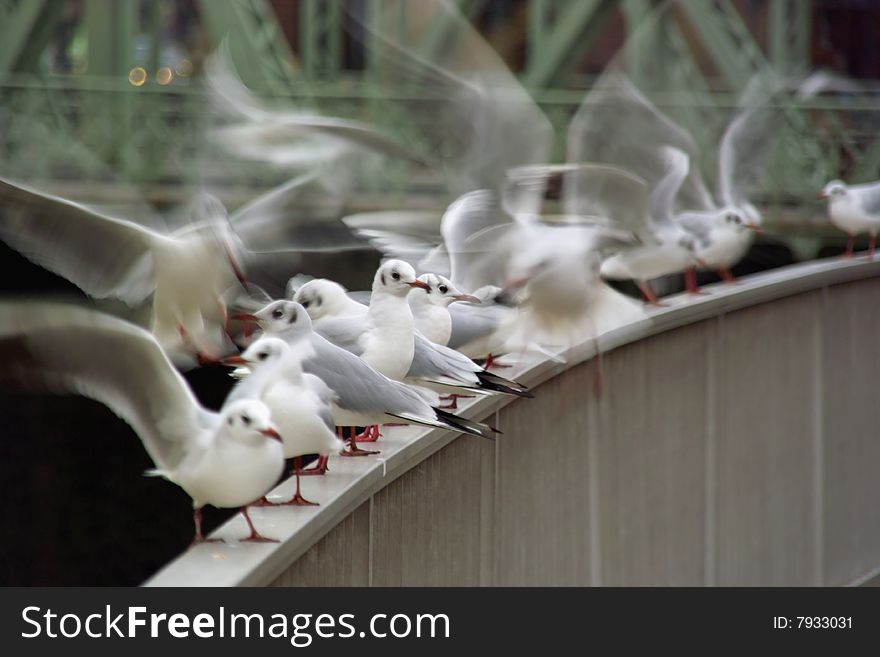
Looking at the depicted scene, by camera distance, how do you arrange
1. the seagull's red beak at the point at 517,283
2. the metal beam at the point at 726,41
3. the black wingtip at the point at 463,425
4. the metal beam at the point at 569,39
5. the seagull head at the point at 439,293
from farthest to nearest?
the metal beam at the point at 569,39, the metal beam at the point at 726,41, the seagull's red beak at the point at 517,283, the seagull head at the point at 439,293, the black wingtip at the point at 463,425

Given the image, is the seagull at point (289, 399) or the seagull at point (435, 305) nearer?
the seagull at point (289, 399)

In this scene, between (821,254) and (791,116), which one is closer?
(791,116)

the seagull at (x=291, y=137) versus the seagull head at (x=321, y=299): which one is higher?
the seagull at (x=291, y=137)

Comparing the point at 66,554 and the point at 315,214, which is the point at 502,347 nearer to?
the point at 315,214

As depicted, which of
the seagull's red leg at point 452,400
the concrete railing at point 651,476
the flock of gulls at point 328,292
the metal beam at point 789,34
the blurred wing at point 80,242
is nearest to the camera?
the flock of gulls at point 328,292

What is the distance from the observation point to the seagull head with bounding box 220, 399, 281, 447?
258cm

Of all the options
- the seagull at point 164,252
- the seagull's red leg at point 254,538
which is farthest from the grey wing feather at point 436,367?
the seagull's red leg at point 254,538

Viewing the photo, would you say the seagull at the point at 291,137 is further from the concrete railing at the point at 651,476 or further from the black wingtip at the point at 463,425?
the black wingtip at the point at 463,425

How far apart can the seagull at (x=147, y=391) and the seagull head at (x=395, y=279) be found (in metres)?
0.88

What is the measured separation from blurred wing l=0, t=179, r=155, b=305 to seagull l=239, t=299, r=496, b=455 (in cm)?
87

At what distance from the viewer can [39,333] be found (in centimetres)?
270

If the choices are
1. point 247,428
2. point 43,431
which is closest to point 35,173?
point 43,431

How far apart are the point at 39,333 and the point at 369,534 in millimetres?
734

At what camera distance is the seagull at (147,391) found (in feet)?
8.61
